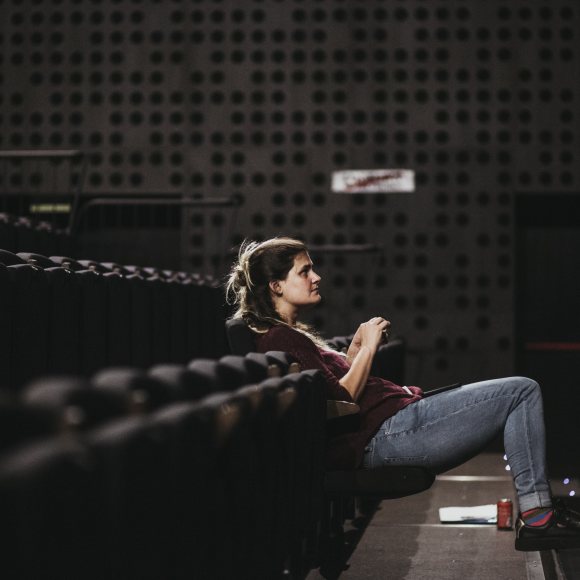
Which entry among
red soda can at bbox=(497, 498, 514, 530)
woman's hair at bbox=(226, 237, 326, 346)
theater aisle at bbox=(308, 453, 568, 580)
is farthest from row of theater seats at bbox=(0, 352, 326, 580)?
red soda can at bbox=(497, 498, 514, 530)

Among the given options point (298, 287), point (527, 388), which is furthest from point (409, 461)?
point (298, 287)

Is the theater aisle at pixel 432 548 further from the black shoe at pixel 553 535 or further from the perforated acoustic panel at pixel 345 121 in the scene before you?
the perforated acoustic panel at pixel 345 121

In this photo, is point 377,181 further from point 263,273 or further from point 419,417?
point 419,417

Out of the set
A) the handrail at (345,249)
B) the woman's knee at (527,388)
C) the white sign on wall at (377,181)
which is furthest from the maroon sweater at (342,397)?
the white sign on wall at (377,181)

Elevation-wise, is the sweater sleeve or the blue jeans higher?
the sweater sleeve

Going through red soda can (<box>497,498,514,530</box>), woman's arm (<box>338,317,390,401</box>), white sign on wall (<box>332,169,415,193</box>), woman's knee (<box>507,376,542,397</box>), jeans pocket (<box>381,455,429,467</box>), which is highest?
white sign on wall (<box>332,169,415,193</box>)

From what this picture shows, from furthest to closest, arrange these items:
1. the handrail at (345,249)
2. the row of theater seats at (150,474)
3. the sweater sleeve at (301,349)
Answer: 1. the handrail at (345,249)
2. the sweater sleeve at (301,349)
3. the row of theater seats at (150,474)

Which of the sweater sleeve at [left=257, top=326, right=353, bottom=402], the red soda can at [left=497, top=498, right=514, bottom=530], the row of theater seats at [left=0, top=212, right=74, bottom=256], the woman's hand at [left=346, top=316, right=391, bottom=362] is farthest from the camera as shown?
the row of theater seats at [left=0, top=212, right=74, bottom=256]

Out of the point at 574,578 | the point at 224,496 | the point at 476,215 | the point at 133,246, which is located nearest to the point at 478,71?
the point at 476,215

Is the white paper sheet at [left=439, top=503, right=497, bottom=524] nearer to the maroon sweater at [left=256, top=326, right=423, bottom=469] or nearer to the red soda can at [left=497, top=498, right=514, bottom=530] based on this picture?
the red soda can at [left=497, top=498, right=514, bottom=530]

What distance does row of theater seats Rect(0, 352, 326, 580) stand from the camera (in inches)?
33.6

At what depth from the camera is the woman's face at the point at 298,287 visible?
8.32 ft

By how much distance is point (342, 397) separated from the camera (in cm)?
234

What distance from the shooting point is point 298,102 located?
21.2 ft
